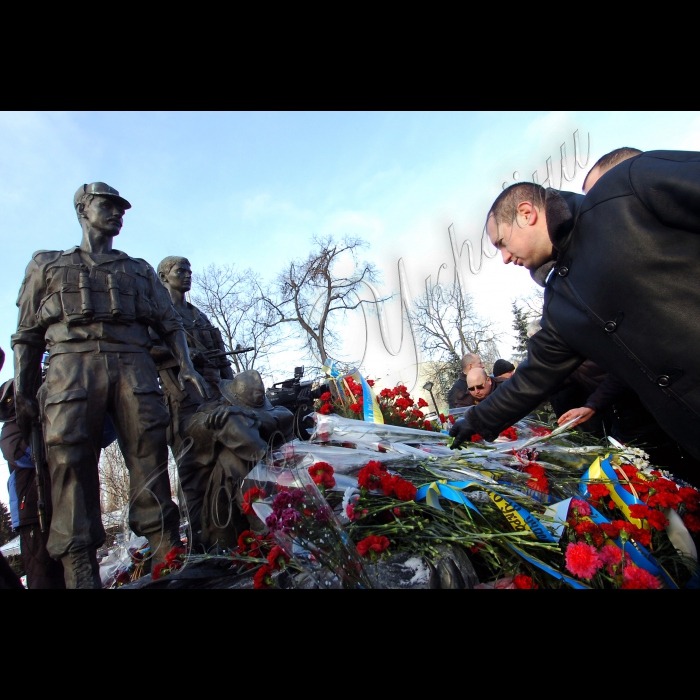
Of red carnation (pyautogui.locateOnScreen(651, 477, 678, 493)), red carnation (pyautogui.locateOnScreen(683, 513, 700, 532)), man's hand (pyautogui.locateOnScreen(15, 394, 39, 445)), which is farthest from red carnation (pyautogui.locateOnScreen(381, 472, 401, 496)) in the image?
man's hand (pyautogui.locateOnScreen(15, 394, 39, 445))

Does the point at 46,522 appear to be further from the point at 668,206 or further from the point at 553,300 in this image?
the point at 668,206

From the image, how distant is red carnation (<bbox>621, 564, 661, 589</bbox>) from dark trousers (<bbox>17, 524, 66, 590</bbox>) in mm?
4304

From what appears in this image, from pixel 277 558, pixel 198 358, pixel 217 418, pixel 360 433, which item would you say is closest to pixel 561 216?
pixel 360 433

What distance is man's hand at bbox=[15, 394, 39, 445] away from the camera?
362cm

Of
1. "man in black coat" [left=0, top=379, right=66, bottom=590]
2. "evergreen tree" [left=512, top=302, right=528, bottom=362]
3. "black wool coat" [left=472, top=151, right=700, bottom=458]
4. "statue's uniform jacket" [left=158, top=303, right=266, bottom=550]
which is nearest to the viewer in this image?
"black wool coat" [left=472, top=151, right=700, bottom=458]

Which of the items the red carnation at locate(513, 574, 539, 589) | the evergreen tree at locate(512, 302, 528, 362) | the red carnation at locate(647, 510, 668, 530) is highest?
the evergreen tree at locate(512, 302, 528, 362)

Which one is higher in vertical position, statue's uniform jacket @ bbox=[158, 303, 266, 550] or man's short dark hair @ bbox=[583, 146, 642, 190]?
man's short dark hair @ bbox=[583, 146, 642, 190]

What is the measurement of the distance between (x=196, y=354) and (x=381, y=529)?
14.8ft

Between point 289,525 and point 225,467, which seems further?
point 225,467

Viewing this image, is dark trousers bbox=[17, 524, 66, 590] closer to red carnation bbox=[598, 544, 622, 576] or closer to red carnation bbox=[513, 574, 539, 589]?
red carnation bbox=[513, 574, 539, 589]

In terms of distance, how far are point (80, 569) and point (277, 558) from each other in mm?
2072

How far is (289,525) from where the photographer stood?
67.7 inches

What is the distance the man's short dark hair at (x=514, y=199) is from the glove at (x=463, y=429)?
3.11ft
